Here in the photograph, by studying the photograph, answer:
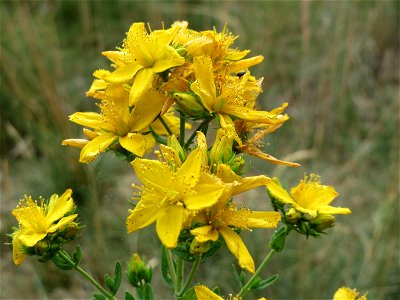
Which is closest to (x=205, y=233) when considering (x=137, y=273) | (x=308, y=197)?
(x=308, y=197)

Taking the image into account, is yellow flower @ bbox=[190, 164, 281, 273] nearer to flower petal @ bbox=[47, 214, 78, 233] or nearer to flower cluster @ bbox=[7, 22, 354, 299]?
flower cluster @ bbox=[7, 22, 354, 299]

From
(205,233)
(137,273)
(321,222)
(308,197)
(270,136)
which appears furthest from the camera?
(270,136)

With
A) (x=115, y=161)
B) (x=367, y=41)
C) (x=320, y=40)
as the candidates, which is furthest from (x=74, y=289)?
(x=367, y=41)

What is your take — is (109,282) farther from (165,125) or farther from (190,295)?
(165,125)

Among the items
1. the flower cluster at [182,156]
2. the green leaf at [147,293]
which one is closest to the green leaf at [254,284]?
the flower cluster at [182,156]

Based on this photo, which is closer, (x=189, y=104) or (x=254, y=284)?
(x=189, y=104)

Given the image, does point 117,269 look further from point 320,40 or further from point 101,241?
point 320,40

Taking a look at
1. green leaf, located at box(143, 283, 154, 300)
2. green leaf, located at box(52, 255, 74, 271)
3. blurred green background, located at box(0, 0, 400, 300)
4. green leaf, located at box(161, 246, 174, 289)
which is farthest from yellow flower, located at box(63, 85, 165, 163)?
blurred green background, located at box(0, 0, 400, 300)
